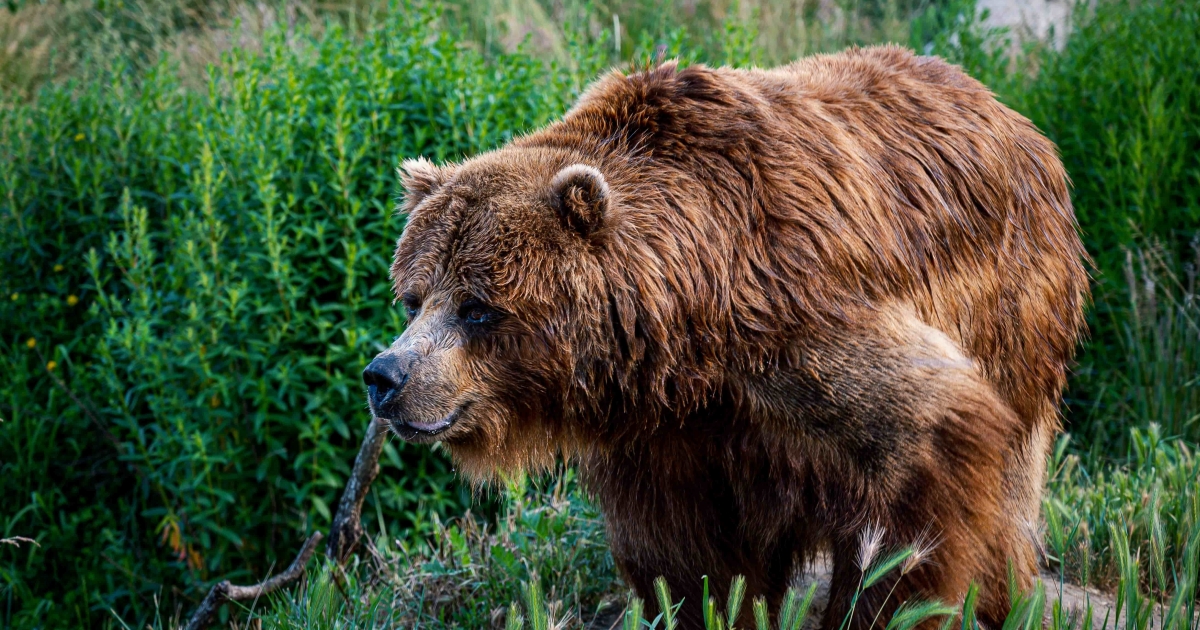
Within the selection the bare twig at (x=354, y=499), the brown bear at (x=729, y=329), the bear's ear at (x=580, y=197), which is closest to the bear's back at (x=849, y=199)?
the brown bear at (x=729, y=329)

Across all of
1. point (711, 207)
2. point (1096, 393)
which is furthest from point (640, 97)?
point (1096, 393)

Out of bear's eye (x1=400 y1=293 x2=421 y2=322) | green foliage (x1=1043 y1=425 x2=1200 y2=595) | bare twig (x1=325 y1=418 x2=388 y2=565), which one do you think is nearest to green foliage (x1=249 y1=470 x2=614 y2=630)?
bare twig (x1=325 y1=418 x2=388 y2=565)

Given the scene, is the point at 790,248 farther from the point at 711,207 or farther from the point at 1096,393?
the point at 1096,393

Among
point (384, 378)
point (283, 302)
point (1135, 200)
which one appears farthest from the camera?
point (1135, 200)

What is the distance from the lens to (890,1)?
32.4ft

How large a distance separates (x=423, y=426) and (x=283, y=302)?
258cm

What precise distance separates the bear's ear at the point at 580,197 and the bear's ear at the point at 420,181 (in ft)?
1.65

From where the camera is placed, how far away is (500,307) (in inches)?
122

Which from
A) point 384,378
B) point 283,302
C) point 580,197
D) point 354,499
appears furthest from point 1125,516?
point 283,302

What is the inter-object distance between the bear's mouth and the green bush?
2.27m

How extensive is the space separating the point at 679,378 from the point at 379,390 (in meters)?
0.82

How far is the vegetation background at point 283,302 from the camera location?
17.8 feet

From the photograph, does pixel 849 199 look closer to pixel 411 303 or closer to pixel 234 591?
pixel 411 303

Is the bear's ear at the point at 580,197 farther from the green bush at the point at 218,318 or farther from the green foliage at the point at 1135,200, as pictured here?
the green foliage at the point at 1135,200
